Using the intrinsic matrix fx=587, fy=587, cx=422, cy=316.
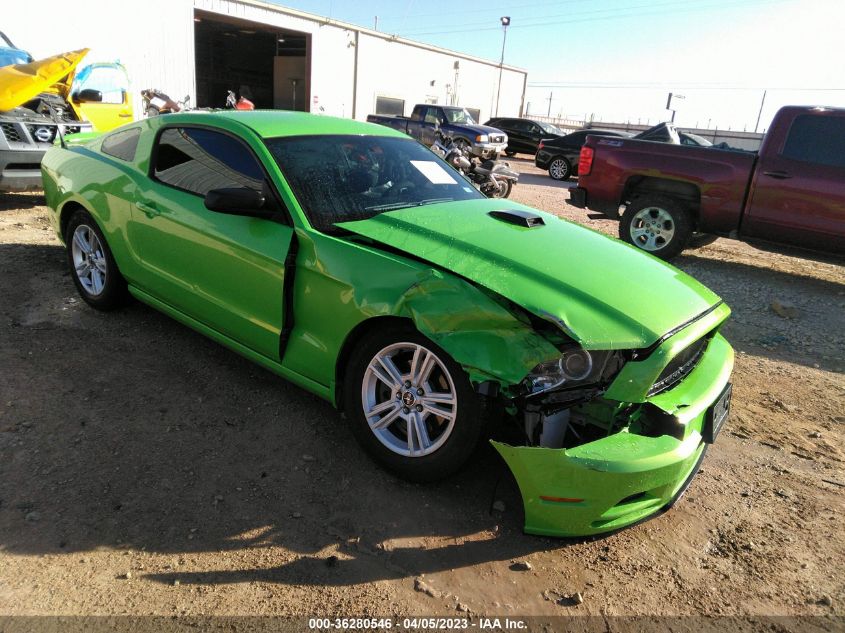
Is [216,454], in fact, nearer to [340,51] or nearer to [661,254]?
[661,254]

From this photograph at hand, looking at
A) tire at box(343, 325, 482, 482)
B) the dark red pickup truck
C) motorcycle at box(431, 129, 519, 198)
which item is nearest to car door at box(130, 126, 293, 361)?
tire at box(343, 325, 482, 482)

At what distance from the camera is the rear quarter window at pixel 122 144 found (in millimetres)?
4148

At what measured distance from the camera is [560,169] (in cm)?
1833

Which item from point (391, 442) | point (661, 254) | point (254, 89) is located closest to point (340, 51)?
point (254, 89)

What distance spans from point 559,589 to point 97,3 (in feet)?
63.7

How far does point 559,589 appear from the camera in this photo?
232 cm

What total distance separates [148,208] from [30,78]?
5779 millimetres

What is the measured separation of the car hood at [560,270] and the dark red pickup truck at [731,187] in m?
4.45

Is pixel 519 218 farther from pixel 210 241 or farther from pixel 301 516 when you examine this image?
pixel 301 516

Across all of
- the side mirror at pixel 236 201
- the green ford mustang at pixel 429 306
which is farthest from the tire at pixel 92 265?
the side mirror at pixel 236 201

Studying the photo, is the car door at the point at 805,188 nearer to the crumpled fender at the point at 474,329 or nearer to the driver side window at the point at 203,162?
the crumpled fender at the point at 474,329

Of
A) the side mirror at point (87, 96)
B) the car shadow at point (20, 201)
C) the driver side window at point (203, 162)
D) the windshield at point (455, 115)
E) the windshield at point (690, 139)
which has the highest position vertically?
the windshield at point (455, 115)

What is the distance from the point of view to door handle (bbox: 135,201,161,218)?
3.77 metres

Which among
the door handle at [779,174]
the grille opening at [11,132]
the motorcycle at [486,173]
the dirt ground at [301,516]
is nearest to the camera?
the dirt ground at [301,516]
